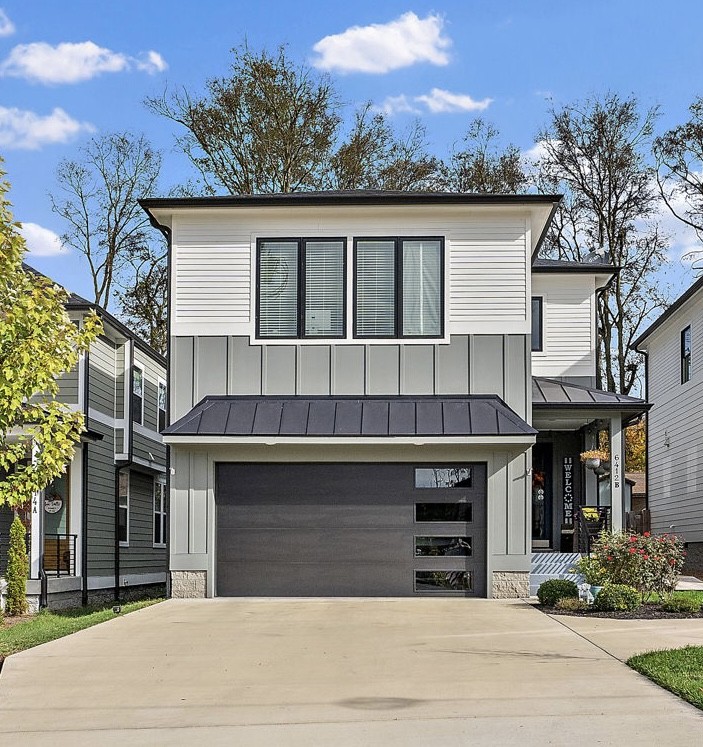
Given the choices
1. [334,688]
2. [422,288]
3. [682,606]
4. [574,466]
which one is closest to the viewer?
[334,688]

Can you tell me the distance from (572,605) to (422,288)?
5.80 meters

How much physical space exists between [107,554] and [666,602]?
13.1m

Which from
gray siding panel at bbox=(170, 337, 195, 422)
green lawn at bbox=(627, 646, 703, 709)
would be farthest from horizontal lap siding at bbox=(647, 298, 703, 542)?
green lawn at bbox=(627, 646, 703, 709)

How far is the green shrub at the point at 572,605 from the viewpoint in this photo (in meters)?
14.6

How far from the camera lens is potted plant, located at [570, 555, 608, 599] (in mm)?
14938

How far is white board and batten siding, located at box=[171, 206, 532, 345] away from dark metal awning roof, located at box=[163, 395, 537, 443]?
108 cm

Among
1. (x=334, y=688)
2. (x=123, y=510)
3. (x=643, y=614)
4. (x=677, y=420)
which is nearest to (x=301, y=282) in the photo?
(x=643, y=614)

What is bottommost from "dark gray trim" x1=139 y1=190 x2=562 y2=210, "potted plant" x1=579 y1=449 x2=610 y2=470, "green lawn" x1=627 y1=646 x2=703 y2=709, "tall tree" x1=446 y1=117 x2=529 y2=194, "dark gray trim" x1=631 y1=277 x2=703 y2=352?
"green lawn" x1=627 y1=646 x2=703 y2=709

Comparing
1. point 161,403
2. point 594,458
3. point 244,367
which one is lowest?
point 594,458

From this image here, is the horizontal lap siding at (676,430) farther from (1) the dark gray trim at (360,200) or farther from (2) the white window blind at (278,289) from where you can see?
(2) the white window blind at (278,289)

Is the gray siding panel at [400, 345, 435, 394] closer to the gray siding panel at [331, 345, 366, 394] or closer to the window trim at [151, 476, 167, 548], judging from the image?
the gray siding panel at [331, 345, 366, 394]

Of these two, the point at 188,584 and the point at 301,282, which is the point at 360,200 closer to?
the point at 301,282

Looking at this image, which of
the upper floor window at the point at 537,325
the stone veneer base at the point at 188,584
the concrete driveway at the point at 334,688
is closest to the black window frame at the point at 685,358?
the upper floor window at the point at 537,325

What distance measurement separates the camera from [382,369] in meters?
17.6
